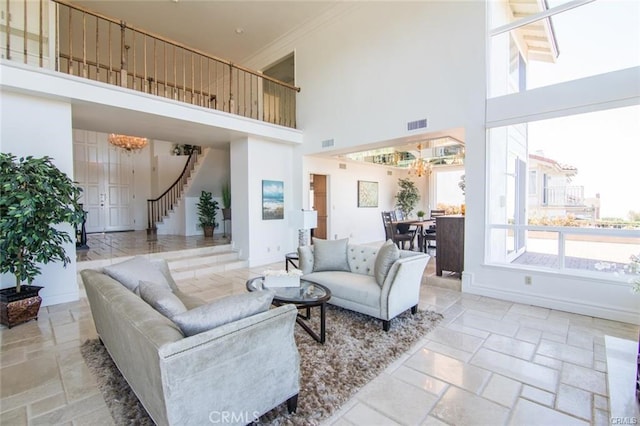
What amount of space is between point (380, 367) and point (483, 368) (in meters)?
0.87

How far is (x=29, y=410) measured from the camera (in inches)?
78.6

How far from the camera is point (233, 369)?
1581 mm

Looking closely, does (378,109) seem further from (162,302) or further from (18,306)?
(18,306)

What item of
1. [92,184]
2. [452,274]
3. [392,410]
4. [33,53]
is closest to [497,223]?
[452,274]

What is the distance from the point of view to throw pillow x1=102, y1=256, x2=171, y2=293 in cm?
260

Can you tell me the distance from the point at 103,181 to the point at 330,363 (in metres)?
10.6

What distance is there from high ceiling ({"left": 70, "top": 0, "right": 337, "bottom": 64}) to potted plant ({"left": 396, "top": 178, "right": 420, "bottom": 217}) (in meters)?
6.26

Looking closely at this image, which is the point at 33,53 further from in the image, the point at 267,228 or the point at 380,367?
the point at 380,367

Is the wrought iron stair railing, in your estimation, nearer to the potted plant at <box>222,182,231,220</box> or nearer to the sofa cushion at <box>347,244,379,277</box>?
the potted plant at <box>222,182,231,220</box>

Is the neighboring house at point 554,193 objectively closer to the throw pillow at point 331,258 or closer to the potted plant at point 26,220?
the throw pillow at point 331,258

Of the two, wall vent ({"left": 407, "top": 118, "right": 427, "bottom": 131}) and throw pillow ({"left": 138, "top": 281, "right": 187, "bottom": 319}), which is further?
wall vent ({"left": 407, "top": 118, "right": 427, "bottom": 131})

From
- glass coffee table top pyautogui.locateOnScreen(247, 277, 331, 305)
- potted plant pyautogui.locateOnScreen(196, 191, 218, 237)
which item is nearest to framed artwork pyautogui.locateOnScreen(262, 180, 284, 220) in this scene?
potted plant pyautogui.locateOnScreen(196, 191, 218, 237)

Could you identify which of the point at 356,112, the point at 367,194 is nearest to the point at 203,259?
the point at 356,112

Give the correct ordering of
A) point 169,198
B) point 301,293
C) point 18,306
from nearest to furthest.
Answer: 1. point 301,293
2. point 18,306
3. point 169,198
